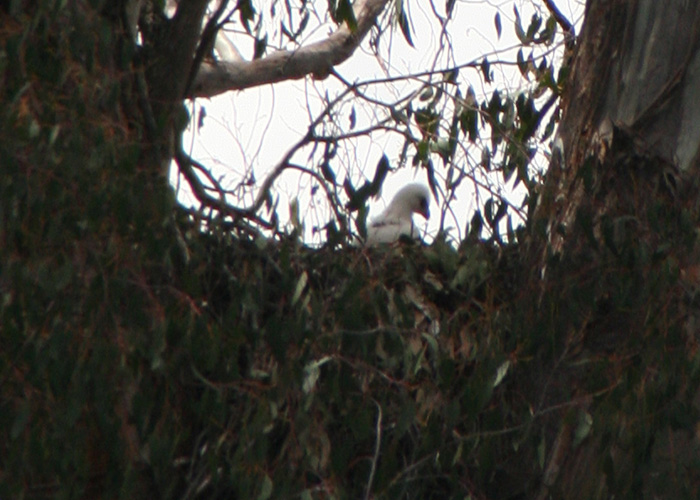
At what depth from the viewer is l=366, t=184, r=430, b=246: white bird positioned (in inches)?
231

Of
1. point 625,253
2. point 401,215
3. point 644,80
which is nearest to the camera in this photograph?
point 625,253

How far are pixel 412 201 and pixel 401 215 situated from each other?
0.40m

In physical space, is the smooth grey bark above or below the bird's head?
above

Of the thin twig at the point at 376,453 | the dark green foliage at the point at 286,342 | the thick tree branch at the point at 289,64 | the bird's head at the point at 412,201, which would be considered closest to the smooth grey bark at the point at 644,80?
the dark green foliage at the point at 286,342

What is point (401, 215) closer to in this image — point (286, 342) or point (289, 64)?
point (289, 64)

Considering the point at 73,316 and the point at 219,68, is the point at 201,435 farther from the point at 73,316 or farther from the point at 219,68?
the point at 219,68

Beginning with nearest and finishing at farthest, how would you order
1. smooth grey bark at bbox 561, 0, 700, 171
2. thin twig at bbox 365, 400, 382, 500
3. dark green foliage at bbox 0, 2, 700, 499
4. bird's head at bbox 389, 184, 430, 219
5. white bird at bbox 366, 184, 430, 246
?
dark green foliage at bbox 0, 2, 700, 499 → thin twig at bbox 365, 400, 382, 500 → smooth grey bark at bbox 561, 0, 700, 171 → white bird at bbox 366, 184, 430, 246 → bird's head at bbox 389, 184, 430, 219

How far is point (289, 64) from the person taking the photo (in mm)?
5996

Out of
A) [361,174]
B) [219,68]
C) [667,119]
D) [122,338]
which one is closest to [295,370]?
[122,338]

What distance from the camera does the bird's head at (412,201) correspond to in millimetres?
6801

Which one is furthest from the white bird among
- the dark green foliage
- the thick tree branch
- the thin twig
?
the thin twig

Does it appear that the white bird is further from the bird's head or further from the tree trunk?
the tree trunk

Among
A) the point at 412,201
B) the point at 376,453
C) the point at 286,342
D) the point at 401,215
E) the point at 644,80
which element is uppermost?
the point at 644,80

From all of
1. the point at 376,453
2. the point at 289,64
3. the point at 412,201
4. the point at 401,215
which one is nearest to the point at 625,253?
the point at 376,453
